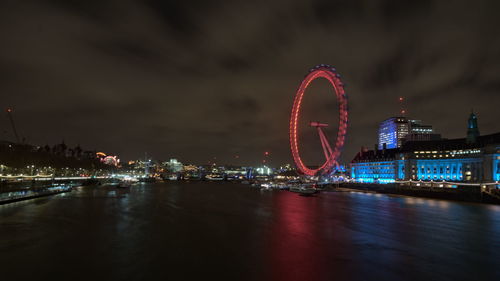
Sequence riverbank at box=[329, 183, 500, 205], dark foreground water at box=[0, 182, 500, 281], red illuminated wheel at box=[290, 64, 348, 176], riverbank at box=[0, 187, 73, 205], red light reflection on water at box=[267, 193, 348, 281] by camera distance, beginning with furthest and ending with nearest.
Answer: red illuminated wheel at box=[290, 64, 348, 176] → riverbank at box=[329, 183, 500, 205] → riverbank at box=[0, 187, 73, 205] → dark foreground water at box=[0, 182, 500, 281] → red light reflection on water at box=[267, 193, 348, 281]

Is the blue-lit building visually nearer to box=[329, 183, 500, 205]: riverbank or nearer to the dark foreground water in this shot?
box=[329, 183, 500, 205]: riverbank

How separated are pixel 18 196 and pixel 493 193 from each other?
8073cm

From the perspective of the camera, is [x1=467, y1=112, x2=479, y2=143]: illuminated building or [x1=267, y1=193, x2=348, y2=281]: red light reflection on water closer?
[x1=267, y1=193, x2=348, y2=281]: red light reflection on water

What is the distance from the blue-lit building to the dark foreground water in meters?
61.2

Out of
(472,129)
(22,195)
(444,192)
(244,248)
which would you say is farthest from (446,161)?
(22,195)

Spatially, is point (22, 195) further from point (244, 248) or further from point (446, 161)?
point (446, 161)

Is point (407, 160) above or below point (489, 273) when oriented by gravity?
above

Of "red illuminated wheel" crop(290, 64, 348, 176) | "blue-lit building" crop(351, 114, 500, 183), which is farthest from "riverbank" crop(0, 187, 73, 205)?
"blue-lit building" crop(351, 114, 500, 183)

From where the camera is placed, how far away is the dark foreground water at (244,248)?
722 inches

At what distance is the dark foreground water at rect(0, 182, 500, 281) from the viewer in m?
18.3

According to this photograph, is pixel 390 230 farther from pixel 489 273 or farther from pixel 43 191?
pixel 43 191

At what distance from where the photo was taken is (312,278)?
17406 millimetres

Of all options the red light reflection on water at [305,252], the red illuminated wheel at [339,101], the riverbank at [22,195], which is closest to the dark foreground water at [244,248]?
the red light reflection on water at [305,252]

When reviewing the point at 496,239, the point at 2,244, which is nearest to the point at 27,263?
the point at 2,244
